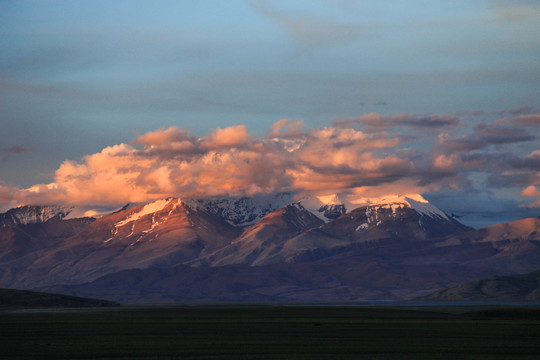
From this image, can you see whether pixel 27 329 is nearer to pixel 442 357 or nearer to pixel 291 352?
pixel 291 352

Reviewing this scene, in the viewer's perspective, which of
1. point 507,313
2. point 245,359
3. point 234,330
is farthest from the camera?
point 507,313

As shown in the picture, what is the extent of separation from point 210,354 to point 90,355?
A: 448 inches

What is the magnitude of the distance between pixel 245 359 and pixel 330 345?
18320mm

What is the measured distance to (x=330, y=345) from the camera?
9244cm

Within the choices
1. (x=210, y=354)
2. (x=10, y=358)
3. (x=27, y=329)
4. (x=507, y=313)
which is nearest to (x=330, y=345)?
(x=210, y=354)

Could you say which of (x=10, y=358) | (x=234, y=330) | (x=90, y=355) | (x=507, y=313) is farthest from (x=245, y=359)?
(x=507, y=313)

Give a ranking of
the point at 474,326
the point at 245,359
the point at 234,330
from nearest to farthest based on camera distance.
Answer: the point at 245,359 → the point at 234,330 → the point at 474,326

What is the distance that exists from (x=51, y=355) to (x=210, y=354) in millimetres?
15061

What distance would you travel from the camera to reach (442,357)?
78500mm

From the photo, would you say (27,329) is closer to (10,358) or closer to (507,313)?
(10,358)

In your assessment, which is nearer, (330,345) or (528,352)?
(528,352)

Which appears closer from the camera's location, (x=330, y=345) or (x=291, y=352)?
(x=291, y=352)

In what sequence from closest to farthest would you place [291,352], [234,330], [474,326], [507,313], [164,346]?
[291,352]
[164,346]
[234,330]
[474,326]
[507,313]

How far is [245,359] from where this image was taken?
76.5 m
